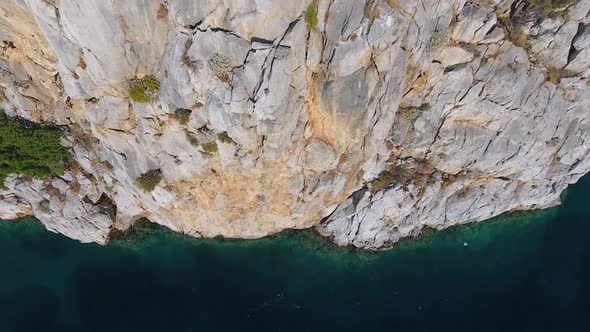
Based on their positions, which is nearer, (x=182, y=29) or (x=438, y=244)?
(x=182, y=29)

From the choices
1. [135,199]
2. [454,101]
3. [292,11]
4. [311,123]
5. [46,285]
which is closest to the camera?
[292,11]

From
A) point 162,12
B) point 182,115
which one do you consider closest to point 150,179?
point 182,115

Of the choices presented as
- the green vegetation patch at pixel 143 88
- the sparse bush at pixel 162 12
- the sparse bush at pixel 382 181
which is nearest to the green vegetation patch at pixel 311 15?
the sparse bush at pixel 162 12

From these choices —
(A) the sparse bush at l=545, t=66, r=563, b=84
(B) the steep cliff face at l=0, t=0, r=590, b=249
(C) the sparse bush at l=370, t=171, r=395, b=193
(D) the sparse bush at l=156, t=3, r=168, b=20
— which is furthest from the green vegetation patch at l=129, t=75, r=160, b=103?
(A) the sparse bush at l=545, t=66, r=563, b=84

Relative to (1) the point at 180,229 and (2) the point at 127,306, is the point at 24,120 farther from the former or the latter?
(2) the point at 127,306

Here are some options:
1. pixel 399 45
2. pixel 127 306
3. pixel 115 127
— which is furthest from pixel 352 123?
pixel 127 306

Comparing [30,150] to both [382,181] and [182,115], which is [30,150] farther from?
[382,181]

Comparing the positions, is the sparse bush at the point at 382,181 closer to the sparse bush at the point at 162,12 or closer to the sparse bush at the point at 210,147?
the sparse bush at the point at 210,147
